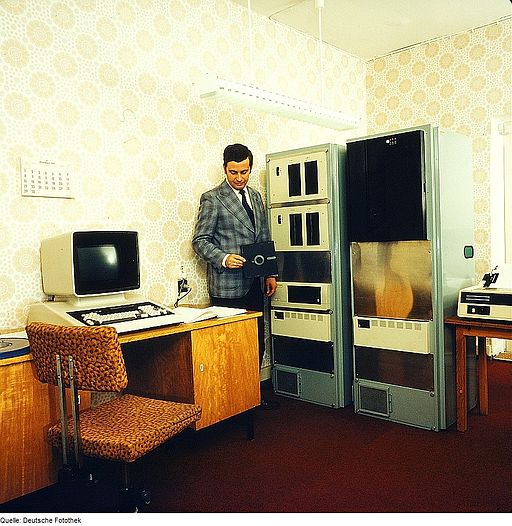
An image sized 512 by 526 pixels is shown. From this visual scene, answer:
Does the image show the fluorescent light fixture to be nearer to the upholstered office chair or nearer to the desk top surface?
the desk top surface

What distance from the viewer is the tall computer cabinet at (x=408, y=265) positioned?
329 cm

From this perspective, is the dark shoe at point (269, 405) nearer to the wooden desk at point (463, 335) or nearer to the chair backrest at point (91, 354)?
the wooden desk at point (463, 335)

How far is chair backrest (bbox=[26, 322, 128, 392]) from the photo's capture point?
6.92 ft

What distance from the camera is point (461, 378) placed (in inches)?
129

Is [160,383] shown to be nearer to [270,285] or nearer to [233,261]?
[233,261]

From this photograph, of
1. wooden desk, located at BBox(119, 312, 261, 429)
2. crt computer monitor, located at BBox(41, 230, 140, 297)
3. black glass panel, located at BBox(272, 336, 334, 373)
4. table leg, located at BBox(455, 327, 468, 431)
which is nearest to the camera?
crt computer monitor, located at BBox(41, 230, 140, 297)

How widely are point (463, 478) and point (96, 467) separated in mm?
1841

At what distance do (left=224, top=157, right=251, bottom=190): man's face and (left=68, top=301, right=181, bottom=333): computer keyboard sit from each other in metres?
1.13

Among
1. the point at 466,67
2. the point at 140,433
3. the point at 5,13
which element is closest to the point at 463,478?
the point at 140,433

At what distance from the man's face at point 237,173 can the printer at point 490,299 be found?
1558mm

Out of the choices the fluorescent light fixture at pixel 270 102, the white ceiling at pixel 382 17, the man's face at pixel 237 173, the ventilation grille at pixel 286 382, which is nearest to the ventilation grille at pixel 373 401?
the ventilation grille at pixel 286 382

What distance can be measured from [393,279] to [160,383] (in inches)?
61.0

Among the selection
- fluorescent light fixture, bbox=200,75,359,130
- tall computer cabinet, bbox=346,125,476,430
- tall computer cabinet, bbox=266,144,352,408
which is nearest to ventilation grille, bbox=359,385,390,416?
tall computer cabinet, bbox=346,125,476,430

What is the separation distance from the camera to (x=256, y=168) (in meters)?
4.34
